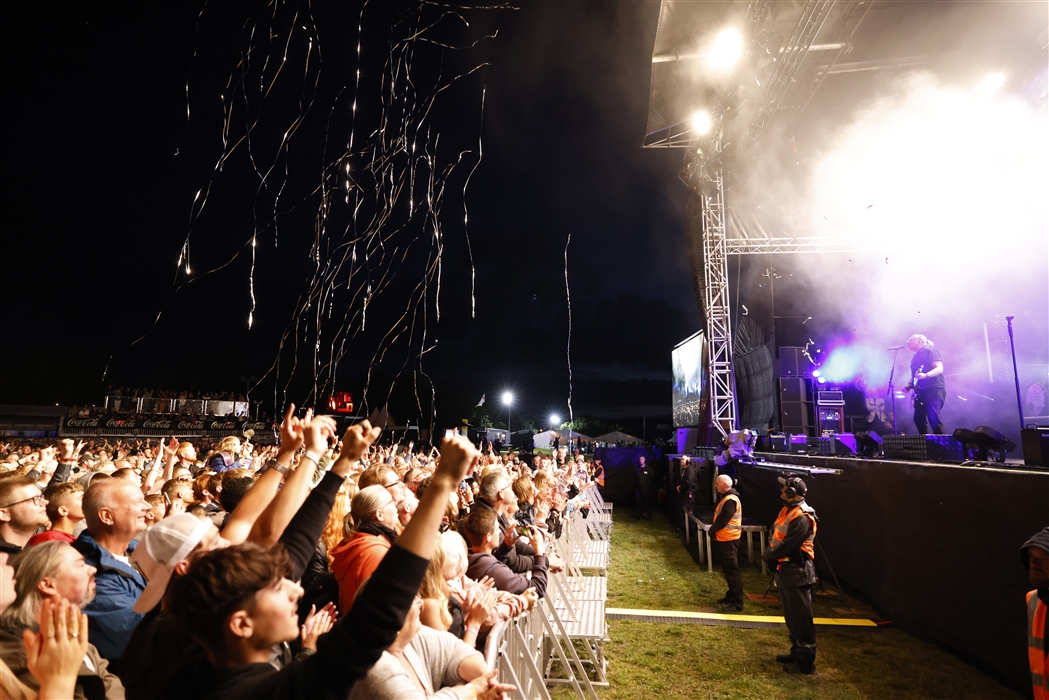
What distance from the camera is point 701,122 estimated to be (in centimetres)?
1518

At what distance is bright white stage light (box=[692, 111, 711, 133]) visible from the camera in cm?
1498

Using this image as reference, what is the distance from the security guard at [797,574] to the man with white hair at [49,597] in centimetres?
567

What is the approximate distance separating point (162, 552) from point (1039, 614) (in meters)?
4.32

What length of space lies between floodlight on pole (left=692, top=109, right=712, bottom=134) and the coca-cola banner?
21.1m

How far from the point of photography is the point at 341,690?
1.21 m

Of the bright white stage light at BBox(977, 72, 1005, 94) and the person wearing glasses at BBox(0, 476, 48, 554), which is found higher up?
the bright white stage light at BBox(977, 72, 1005, 94)

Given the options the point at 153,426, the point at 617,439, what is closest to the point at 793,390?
the point at 153,426

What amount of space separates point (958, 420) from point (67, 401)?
52.1 metres

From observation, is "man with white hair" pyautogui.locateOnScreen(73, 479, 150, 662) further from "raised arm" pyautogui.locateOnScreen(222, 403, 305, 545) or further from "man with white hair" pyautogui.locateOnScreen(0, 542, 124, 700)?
"raised arm" pyautogui.locateOnScreen(222, 403, 305, 545)

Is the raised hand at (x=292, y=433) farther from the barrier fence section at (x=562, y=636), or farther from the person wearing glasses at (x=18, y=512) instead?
the person wearing glasses at (x=18, y=512)

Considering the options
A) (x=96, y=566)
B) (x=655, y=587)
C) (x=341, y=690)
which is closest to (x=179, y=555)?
(x=341, y=690)

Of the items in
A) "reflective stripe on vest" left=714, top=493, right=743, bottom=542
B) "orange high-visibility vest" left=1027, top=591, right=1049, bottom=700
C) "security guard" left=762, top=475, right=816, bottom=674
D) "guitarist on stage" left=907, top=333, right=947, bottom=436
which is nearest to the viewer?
"orange high-visibility vest" left=1027, top=591, right=1049, bottom=700

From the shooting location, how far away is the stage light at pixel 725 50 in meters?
12.4

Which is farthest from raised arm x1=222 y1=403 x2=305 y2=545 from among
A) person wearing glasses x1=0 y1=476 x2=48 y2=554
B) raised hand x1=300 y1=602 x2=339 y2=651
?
person wearing glasses x1=0 y1=476 x2=48 y2=554
